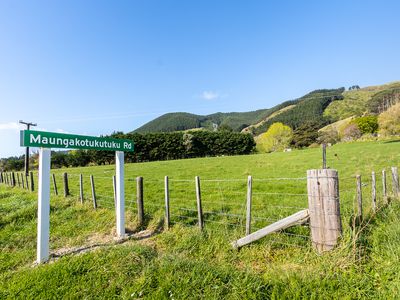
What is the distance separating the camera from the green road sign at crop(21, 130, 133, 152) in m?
4.30

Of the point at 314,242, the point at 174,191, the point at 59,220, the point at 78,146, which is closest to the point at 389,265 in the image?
the point at 314,242

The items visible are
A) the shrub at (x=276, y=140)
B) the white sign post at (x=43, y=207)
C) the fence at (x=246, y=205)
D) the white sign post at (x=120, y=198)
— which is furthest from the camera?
the shrub at (x=276, y=140)

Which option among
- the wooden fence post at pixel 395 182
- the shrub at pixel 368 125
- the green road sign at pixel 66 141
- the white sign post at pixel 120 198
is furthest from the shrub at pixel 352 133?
the green road sign at pixel 66 141

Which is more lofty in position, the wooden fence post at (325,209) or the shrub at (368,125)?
the shrub at (368,125)

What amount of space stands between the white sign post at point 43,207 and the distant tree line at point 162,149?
48.2 meters

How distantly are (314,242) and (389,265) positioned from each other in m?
0.91

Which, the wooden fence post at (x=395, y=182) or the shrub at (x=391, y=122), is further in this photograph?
the shrub at (x=391, y=122)

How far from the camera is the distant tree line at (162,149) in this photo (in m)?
55.3

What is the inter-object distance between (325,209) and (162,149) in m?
60.9

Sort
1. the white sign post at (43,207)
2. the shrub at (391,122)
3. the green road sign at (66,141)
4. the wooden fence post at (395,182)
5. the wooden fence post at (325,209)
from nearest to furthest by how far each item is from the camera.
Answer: the wooden fence post at (325,209) < the green road sign at (66,141) < the white sign post at (43,207) < the wooden fence post at (395,182) < the shrub at (391,122)

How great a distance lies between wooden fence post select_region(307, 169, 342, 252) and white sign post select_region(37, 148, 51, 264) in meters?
4.89

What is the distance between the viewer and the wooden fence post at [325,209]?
3533mm

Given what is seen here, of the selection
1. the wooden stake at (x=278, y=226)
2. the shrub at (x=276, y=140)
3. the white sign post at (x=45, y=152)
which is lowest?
the wooden stake at (x=278, y=226)

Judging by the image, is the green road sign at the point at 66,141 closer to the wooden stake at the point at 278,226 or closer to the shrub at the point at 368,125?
the wooden stake at the point at 278,226
